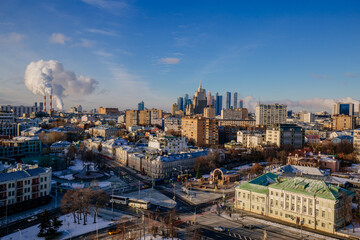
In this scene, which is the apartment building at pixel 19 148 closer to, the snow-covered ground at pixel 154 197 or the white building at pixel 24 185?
the white building at pixel 24 185

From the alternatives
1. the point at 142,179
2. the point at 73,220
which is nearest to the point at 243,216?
the point at 73,220

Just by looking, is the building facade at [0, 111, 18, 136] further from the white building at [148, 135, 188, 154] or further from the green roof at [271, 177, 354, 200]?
the green roof at [271, 177, 354, 200]

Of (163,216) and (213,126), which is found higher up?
(213,126)

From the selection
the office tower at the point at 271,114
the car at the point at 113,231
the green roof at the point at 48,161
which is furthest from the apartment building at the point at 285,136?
the car at the point at 113,231

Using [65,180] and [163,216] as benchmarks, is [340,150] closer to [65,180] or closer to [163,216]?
[163,216]

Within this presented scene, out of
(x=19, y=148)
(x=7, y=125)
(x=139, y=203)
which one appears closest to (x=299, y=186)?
(x=139, y=203)

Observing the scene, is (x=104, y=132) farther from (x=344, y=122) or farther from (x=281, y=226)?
(x=344, y=122)
